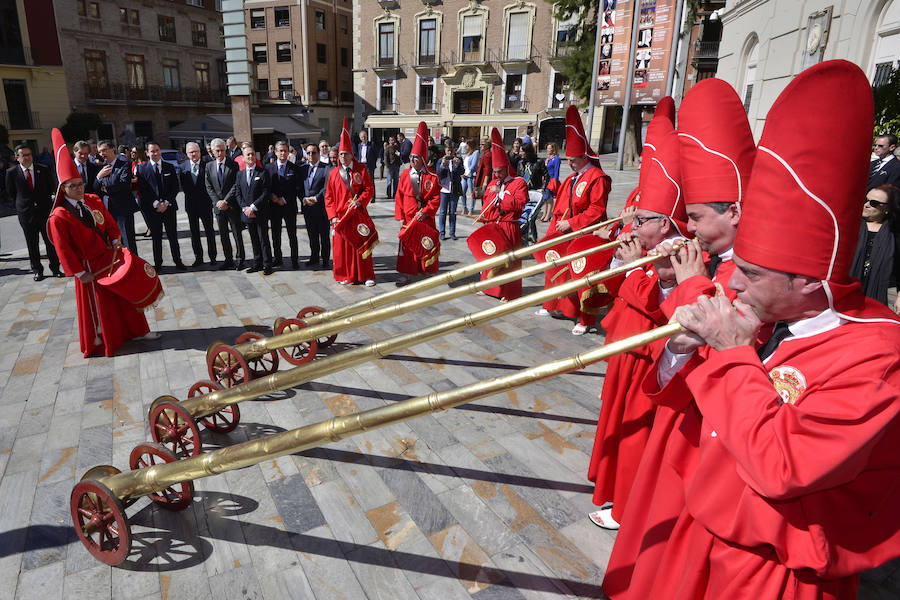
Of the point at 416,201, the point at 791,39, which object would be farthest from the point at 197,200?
the point at 791,39

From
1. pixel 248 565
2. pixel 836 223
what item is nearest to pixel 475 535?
pixel 248 565

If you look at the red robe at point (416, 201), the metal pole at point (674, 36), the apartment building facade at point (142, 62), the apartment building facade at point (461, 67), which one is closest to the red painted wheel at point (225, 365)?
the red robe at point (416, 201)

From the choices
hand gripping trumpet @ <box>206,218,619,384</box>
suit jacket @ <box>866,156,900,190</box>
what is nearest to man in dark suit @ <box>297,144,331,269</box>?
hand gripping trumpet @ <box>206,218,619,384</box>

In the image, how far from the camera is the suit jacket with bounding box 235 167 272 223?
8953 millimetres

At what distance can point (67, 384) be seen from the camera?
534 centimetres

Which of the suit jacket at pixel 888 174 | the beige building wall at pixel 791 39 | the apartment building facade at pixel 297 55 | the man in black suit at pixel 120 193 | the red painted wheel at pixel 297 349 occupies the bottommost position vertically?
the red painted wheel at pixel 297 349

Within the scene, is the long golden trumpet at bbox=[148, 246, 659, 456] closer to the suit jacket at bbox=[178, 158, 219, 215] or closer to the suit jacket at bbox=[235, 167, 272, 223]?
the suit jacket at bbox=[235, 167, 272, 223]

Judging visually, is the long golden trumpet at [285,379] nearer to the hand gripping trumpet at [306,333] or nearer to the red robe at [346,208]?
the hand gripping trumpet at [306,333]

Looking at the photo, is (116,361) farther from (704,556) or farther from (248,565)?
(704,556)

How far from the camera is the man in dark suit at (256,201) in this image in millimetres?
8945

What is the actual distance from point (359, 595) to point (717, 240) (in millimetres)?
2718

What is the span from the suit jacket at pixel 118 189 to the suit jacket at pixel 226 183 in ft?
4.98

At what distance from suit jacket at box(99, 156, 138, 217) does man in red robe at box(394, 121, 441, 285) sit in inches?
198

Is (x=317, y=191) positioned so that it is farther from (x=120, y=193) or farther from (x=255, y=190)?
(x=120, y=193)
